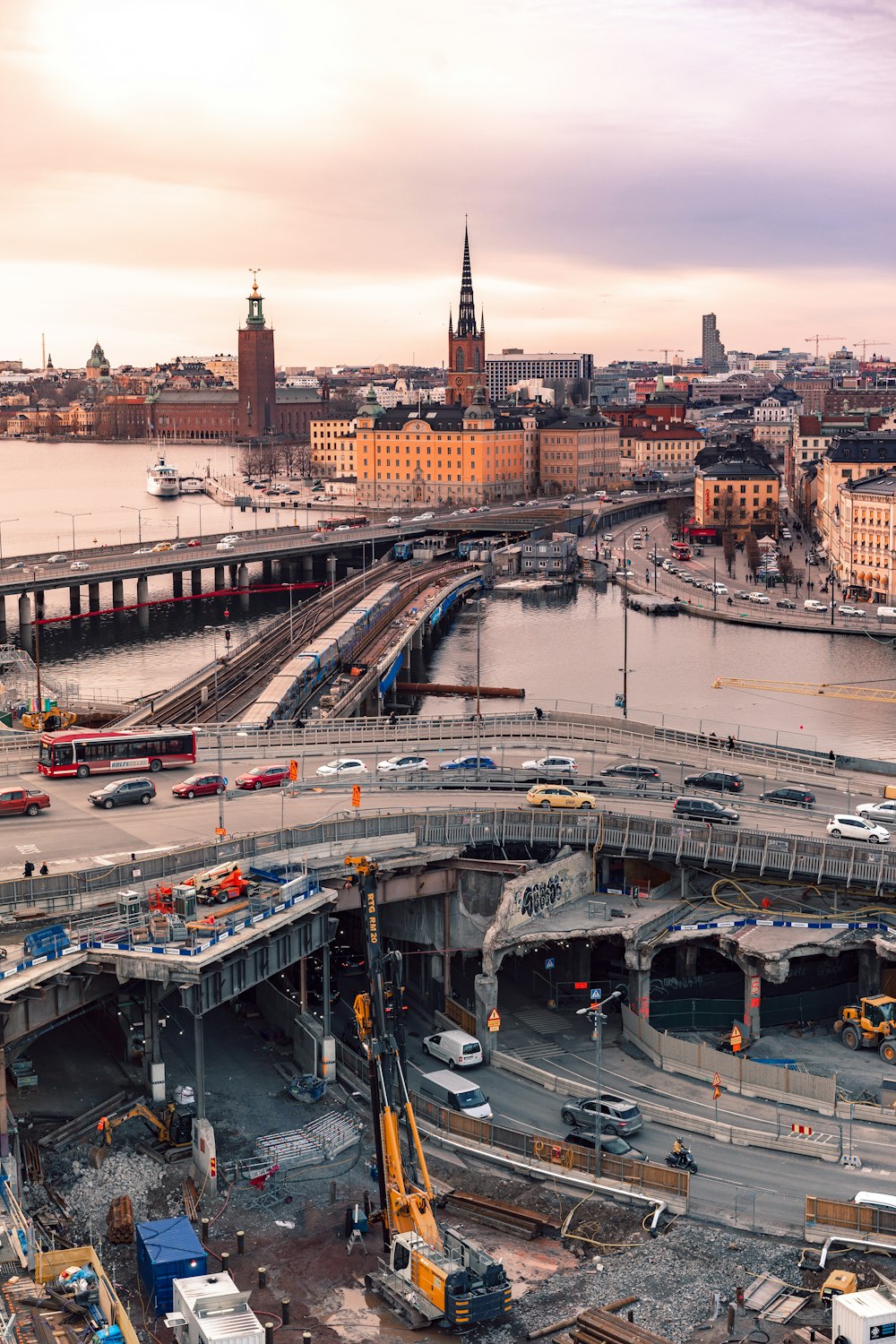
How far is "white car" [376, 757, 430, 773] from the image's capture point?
41562 mm

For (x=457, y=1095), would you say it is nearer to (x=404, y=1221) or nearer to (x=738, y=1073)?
(x=404, y=1221)

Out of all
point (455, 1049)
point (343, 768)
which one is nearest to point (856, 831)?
point (455, 1049)

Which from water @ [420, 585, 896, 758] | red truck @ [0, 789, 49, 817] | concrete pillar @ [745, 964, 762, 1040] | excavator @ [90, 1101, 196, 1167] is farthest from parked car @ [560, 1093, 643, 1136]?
water @ [420, 585, 896, 758]

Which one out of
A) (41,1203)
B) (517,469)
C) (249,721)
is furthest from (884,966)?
(517,469)

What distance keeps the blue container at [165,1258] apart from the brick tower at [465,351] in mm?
175247

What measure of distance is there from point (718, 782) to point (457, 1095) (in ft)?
47.0

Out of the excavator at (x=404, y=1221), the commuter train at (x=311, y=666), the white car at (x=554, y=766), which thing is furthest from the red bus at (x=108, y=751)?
the excavator at (x=404, y=1221)

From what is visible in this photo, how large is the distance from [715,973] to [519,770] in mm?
8416

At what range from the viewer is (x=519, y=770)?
41906 millimetres

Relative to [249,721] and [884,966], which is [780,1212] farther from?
[249,721]

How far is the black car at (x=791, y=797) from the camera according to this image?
39.9 m

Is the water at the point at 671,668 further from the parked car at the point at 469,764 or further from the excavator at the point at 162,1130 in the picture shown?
the excavator at the point at 162,1130

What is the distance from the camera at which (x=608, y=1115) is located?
2775 centimetres

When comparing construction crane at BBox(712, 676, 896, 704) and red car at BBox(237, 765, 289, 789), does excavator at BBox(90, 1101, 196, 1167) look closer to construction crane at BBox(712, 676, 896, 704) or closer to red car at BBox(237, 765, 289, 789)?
red car at BBox(237, 765, 289, 789)
